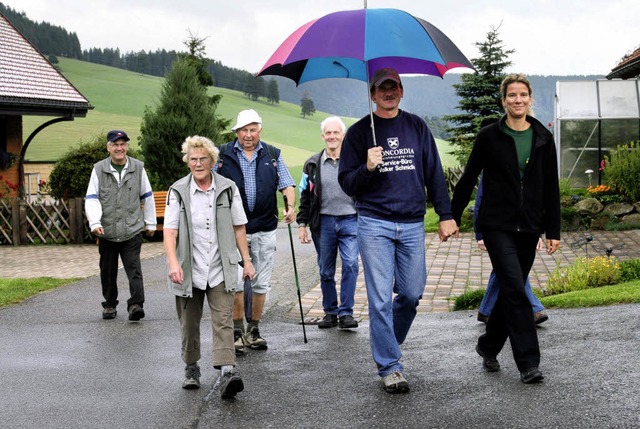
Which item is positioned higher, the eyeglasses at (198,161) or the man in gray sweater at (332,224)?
the eyeglasses at (198,161)

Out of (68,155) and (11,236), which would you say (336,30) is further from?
(68,155)

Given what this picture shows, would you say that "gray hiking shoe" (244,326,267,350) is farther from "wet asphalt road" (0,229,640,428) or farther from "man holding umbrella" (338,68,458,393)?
"man holding umbrella" (338,68,458,393)

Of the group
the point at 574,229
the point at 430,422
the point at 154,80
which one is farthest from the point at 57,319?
the point at 154,80

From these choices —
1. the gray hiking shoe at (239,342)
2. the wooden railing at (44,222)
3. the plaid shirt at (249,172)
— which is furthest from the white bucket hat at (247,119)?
the wooden railing at (44,222)

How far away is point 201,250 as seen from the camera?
623 centimetres

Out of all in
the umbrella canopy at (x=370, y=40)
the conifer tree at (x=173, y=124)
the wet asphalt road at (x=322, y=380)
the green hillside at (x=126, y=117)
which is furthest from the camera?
the green hillside at (x=126, y=117)

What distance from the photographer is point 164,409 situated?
576 cm

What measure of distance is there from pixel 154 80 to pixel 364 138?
122 meters

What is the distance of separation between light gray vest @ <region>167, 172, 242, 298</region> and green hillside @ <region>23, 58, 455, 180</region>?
5638cm

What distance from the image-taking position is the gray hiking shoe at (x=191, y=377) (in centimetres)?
625

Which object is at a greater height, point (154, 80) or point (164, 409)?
point (154, 80)

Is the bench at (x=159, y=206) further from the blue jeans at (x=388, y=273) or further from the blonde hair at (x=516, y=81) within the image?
the blonde hair at (x=516, y=81)

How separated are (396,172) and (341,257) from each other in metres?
2.56

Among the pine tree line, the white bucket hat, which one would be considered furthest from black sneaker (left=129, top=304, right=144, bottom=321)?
the pine tree line
